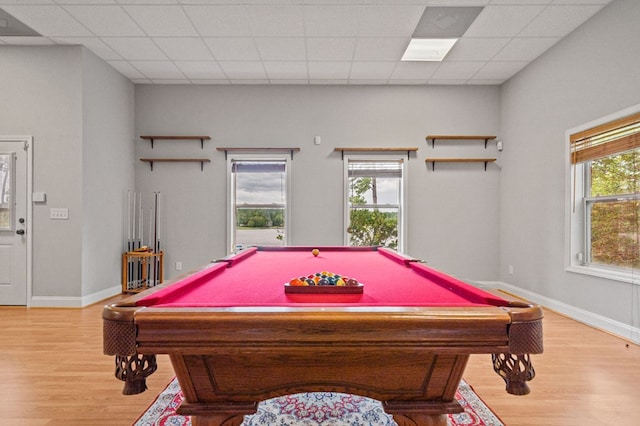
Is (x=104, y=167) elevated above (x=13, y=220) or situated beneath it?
elevated above

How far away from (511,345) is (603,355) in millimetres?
2371

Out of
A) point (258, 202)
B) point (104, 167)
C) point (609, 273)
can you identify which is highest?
point (104, 167)

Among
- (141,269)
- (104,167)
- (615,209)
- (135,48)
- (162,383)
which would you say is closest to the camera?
(162,383)

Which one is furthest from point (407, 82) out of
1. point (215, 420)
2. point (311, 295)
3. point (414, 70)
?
point (215, 420)

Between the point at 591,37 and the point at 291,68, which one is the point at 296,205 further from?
the point at 591,37

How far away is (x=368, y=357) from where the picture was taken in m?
1.18

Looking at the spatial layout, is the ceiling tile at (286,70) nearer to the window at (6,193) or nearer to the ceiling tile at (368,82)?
the ceiling tile at (368,82)

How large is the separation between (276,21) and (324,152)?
1.99 meters

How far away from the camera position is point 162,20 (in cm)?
350

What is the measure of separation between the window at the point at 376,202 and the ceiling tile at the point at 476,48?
153 centimetres

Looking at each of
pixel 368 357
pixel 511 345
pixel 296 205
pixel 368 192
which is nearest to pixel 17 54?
pixel 296 205

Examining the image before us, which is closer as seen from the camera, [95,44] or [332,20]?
[332,20]

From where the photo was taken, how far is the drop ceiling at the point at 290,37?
3.29m

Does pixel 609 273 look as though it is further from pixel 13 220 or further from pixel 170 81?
pixel 13 220
